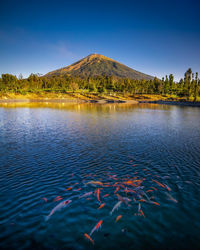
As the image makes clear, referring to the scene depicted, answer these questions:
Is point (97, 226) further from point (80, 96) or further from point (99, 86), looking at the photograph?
point (99, 86)

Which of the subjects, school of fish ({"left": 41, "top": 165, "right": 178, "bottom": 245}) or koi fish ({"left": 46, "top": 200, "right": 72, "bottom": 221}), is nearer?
koi fish ({"left": 46, "top": 200, "right": 72, "bottom": 221})

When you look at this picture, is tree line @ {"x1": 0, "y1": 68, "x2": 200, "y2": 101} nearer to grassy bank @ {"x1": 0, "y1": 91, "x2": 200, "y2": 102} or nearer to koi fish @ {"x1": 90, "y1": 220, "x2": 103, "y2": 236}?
grassy bank @ {"x1": 0, "y1": 91, "x2": 200, "y2": 102}

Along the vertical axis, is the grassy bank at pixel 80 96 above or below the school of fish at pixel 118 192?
above

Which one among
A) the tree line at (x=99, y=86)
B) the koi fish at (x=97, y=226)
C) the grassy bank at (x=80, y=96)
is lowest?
the koi fish at (x=97, y=226)

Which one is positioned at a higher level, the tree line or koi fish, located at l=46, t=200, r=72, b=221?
the tree line

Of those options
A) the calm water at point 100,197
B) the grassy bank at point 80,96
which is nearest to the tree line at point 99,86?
the grassy bank at point 80,96

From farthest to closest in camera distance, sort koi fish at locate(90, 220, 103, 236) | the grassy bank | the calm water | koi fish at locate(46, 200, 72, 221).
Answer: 1. the grassy bank
2. koi fish at locate(46, 200, 72, 221)
3. koi fish at locate(90, 220, 103, 236)
4. the calm water

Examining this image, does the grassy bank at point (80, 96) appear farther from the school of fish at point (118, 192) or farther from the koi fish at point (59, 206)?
the koi fish at point (59, 206)

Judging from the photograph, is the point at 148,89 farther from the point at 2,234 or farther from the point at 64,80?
the point at 2,234

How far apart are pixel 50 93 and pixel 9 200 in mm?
151561

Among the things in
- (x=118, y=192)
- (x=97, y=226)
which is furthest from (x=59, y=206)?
(x=118, y=192)

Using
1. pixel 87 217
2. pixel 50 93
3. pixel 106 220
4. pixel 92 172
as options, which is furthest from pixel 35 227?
pixel 50 93

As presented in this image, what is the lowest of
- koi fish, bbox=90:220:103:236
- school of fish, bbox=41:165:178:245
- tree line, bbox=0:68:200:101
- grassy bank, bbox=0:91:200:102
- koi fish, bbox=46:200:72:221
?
koi fish, bbox=90:220:103:236

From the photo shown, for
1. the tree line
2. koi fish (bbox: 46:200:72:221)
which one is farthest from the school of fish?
the tree line
